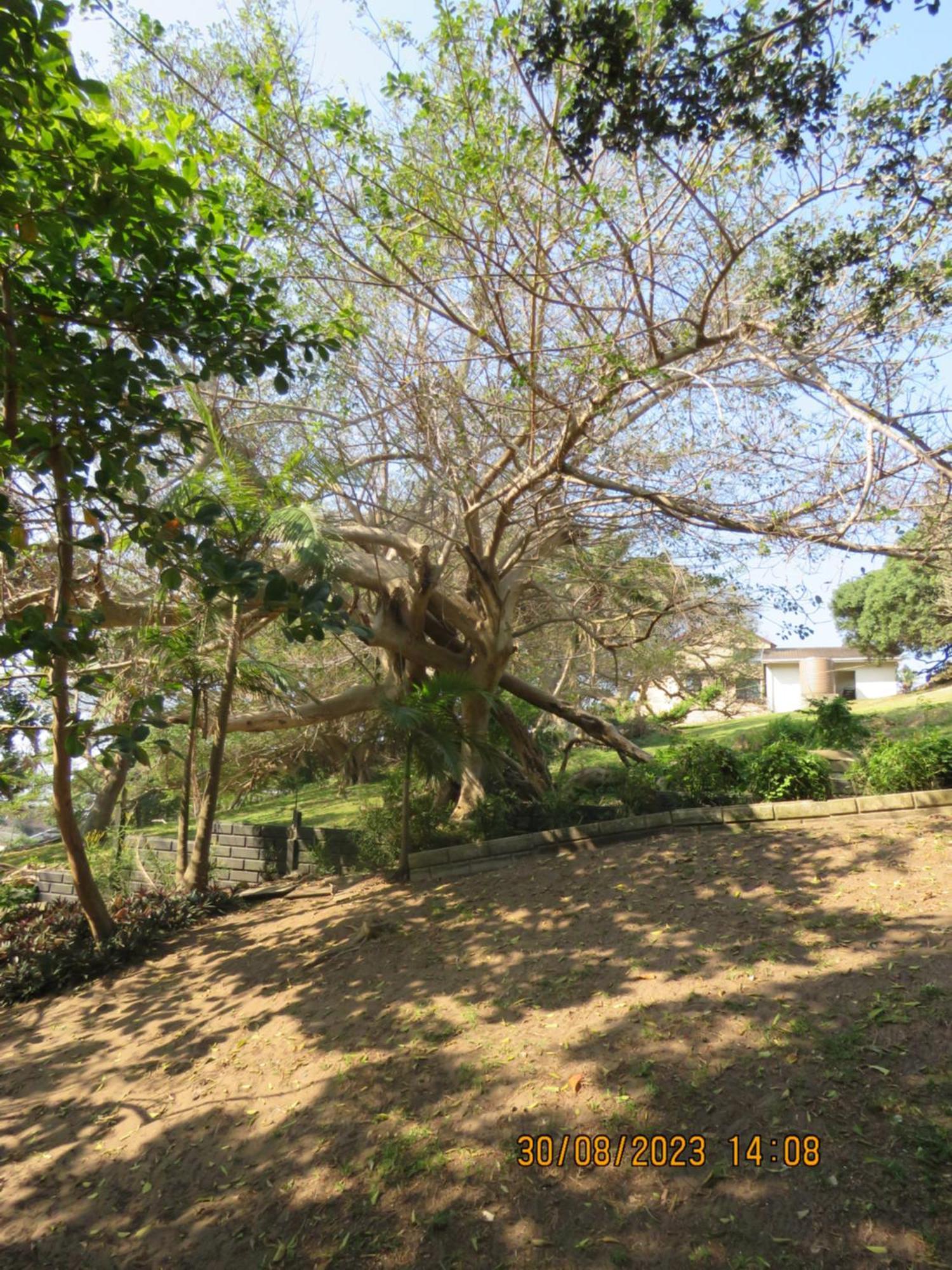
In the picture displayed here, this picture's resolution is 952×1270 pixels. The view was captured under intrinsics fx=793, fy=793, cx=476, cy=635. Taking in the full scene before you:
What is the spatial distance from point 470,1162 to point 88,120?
4.85 meters

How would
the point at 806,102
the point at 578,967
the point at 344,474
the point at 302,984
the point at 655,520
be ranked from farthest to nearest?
the point at 655,520
the point at 344,474
the point at 302,984
the point at 578,967
the point at 806,102

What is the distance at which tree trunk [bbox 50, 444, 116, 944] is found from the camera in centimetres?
319

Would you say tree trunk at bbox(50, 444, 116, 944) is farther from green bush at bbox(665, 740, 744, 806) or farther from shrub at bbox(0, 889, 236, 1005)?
green bush at bbox(665, 740, 744, 806)

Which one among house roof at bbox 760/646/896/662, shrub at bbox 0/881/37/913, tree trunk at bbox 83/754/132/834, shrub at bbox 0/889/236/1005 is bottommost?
shrub at bbox 0/889/236/1005

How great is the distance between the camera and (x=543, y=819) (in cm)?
802

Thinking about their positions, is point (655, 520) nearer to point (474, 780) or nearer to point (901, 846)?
point (474, 780)

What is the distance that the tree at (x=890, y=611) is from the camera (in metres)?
23.9

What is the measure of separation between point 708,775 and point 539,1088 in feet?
15.2

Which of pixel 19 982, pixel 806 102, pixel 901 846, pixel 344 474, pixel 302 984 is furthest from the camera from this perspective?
pixel 344 474

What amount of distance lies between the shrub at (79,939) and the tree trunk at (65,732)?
0.54ft

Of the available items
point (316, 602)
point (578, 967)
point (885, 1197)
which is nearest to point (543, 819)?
point (578, 967)

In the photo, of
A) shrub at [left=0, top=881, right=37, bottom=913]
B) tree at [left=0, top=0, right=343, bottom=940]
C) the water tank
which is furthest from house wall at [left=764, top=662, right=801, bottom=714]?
tree at [left=0, top=0, right=343, bottom=940]

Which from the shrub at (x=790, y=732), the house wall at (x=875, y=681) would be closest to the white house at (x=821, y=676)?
the house wall at (x=875, y=681)

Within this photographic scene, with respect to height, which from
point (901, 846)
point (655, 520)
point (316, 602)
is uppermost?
point (655, 520)
